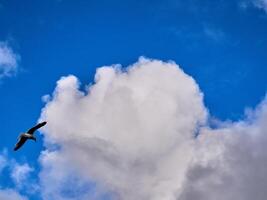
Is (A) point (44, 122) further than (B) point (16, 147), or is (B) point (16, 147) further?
(B) point (16, 147)

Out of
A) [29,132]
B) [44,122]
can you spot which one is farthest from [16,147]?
[44,122]

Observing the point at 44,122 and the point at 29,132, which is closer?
the point at 44,122

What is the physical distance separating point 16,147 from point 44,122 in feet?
45.3

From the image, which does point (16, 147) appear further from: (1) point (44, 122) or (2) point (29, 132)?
(1) point (44, 122)

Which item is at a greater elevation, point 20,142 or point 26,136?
point 20,142

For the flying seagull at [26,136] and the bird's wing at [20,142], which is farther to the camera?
the bird's wing at [20,142]

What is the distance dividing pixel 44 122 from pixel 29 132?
8.33 metres

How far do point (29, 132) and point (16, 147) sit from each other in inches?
226

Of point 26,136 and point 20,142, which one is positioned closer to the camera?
point 26,136

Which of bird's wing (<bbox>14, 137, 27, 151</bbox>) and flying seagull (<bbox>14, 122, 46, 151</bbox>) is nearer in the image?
flying seagull (<bbox>14, 122, 46, 151</bbox>)

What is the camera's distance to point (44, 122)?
98938 mm

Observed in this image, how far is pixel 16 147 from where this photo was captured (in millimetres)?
109000
